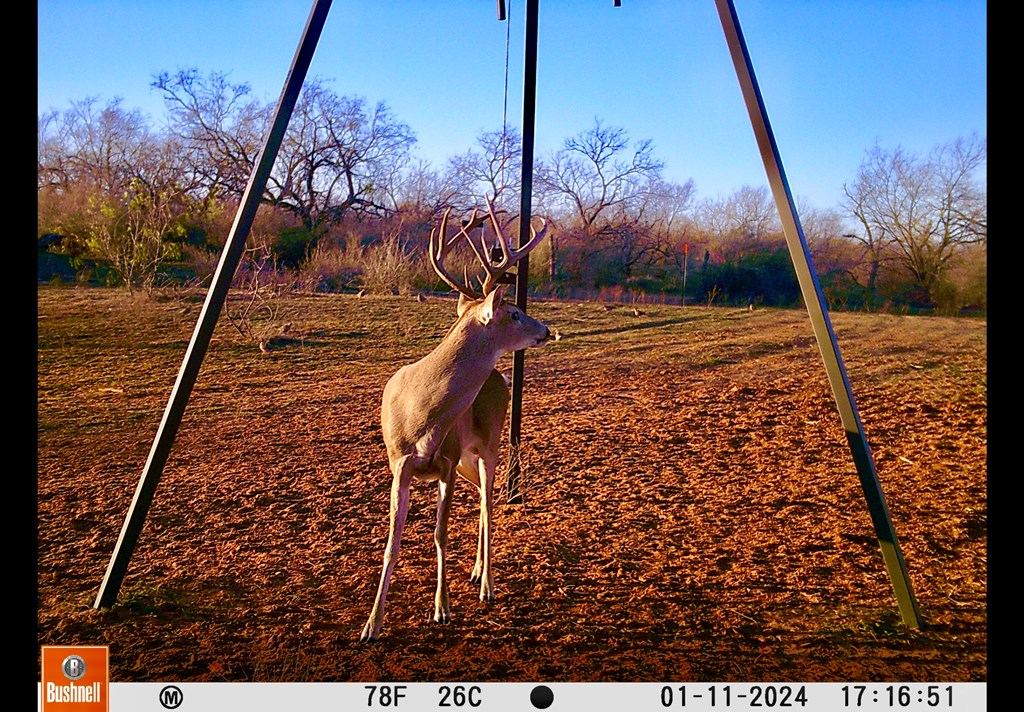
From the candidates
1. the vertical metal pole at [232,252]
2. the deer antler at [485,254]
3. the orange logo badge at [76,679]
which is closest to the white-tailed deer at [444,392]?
the deer antler at [485,254]

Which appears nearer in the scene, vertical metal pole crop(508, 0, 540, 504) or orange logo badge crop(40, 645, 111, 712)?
orange logo badge crop(40, 645, 111, 712)

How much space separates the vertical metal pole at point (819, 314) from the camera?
3.08 m

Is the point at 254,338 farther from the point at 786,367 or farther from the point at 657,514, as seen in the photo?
the point at 786,367

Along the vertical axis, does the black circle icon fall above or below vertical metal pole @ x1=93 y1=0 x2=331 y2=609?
below

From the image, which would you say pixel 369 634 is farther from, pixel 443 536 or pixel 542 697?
pixel 542 697

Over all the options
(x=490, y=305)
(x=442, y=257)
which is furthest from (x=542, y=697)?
(x=442, y=257)

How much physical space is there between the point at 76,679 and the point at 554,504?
324cm

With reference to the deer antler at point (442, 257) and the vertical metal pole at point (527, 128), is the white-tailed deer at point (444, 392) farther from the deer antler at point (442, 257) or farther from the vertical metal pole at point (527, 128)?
the vertical metal pole at point (527, 128)

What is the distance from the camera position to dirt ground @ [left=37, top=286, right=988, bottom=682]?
3035 mm

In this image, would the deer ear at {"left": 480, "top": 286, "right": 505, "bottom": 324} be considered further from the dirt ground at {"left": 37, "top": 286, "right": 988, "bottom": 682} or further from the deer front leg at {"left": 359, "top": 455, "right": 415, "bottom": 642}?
the dirt ground at {"left": 37, "top": 286, "right": 988, "bottom": 682}

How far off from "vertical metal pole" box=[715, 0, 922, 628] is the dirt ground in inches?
11.4

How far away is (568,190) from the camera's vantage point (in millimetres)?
8062

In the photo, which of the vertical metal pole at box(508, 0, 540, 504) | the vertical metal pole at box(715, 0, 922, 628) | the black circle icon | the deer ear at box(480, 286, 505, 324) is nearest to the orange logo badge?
the black circle icon
